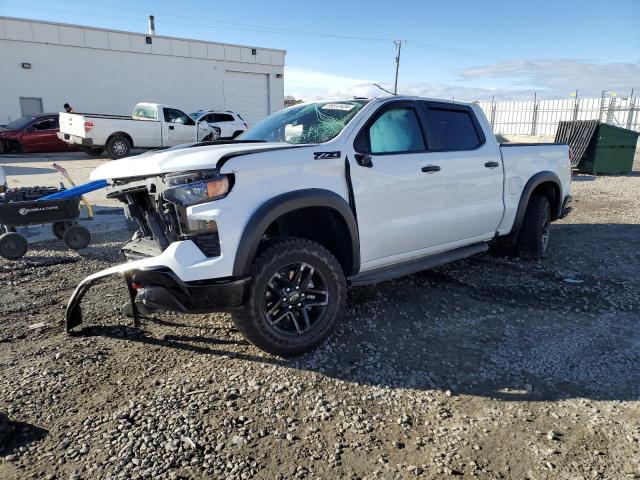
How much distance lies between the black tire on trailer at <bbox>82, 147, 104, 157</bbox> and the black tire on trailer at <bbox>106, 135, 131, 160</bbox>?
0.44 metres

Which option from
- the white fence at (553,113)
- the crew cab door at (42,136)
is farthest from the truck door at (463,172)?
the white fence at (553,113)

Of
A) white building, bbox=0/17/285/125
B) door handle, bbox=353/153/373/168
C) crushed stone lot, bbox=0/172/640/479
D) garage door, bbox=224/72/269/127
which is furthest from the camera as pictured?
garage door, bbox=224/72/269/127

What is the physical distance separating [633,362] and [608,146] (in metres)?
12.4

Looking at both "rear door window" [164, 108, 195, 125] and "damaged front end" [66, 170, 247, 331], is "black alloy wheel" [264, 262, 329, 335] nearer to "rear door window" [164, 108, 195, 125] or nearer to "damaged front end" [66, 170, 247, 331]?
"damaged front end" [66, 170, 247, 331]

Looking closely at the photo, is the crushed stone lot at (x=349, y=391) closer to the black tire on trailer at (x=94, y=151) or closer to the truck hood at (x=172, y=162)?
the truck hood at (x=172, y=162)

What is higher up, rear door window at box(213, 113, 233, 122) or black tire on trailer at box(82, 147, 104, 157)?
rear door window at box(213, 113, 233, 122)

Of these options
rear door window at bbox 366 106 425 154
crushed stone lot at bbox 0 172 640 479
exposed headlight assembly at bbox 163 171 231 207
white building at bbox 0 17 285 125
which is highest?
white building at bbox 0 17 285 125

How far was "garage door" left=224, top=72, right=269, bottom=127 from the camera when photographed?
29.5m

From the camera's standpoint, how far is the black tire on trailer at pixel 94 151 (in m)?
17.0

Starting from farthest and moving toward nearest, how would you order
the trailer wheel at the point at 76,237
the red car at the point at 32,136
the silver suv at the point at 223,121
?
the silver suv at the point at 223,121, the red car at the point at 32,136, the trailer wheel at the point at 76,237

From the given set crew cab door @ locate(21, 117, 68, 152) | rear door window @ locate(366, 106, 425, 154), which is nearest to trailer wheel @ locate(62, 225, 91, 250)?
rear door window @ locate(366, 106, 425, 154)

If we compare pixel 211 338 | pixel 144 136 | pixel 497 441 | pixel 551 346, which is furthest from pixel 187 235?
pixel 144 136

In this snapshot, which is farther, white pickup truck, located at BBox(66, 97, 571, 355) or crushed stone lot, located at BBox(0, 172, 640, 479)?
white pickup truck, located at BBox(66, 97, 571, 355)

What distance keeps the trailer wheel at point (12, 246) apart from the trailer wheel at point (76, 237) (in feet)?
1.52
